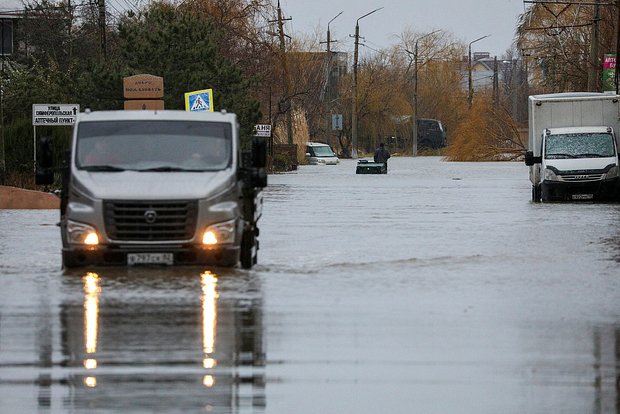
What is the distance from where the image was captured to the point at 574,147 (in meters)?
43.9

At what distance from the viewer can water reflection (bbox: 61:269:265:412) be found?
993cm

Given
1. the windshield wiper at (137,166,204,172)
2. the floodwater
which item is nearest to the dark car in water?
the floodwater

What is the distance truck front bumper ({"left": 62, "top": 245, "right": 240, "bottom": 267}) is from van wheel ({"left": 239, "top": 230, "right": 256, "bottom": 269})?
0.99 m

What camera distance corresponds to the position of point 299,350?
12.2m

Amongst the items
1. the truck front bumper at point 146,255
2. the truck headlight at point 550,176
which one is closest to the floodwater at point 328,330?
the truck front bumper at point 146,255

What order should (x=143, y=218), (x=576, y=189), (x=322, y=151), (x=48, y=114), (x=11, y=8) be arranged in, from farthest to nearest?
(x=322, y=151), (x=11, y=8), (x=48, y=114), (x=576, y=189), (x=143, y=218)

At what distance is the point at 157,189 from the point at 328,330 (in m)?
5.61

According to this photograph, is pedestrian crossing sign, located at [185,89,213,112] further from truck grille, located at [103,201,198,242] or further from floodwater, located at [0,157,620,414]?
truck grille, located at [103,201,198,242]

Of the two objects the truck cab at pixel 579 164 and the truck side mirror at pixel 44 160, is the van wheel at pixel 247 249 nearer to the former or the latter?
the truck side mirror at pixel 44 160

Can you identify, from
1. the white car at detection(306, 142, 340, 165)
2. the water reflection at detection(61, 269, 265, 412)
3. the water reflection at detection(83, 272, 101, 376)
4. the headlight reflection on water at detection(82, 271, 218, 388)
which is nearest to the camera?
the water reflection at detection(61, 269, 265, 412)

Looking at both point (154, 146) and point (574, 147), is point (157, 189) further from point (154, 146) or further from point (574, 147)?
point (574, 147)

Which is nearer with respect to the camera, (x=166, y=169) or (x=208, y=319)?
(x=208, y=319)

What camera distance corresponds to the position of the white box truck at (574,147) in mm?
43375

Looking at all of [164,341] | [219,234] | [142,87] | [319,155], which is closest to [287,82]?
[319,155]
